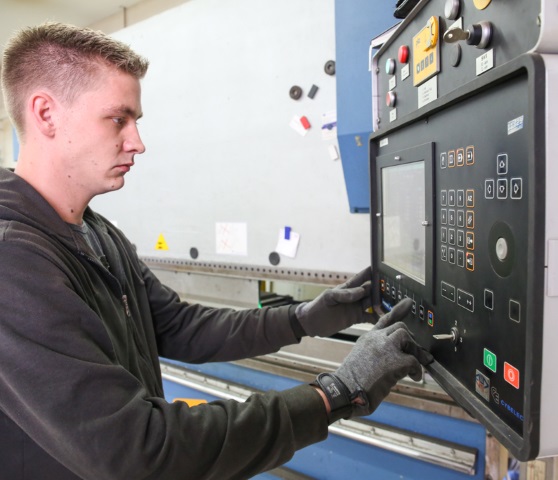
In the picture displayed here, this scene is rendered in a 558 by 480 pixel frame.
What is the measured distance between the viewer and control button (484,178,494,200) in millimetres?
515

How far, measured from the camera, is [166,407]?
695 millimetres

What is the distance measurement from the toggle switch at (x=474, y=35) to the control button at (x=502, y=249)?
22 centimetres

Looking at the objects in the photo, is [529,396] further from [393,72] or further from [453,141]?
[393,72]

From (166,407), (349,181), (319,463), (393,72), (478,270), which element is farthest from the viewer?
(319,463)

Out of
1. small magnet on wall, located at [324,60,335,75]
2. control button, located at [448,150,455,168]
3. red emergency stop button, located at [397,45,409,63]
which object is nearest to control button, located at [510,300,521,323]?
control button, located at [448,150,455,168]

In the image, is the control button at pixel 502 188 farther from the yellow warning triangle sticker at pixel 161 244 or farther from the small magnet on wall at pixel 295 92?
the yellow warning triangle sticker at pixel 161 244

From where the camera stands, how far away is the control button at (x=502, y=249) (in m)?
0.49

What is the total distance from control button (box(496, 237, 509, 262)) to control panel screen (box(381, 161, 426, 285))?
0.70 feet

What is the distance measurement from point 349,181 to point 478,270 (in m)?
0.63

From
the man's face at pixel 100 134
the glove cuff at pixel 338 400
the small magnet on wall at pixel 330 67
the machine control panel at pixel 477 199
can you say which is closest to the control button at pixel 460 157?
the machine control panel at pixel 477 199

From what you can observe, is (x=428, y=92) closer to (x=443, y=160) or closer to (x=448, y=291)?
(x=443, y=160)

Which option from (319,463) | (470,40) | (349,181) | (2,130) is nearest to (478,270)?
(470,40)

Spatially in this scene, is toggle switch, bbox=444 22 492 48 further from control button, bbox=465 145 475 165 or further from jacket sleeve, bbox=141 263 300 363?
jacket sleeve, bbox=141 263 300 363

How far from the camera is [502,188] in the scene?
1.61 ft
